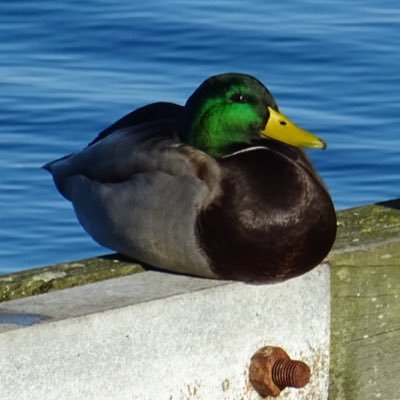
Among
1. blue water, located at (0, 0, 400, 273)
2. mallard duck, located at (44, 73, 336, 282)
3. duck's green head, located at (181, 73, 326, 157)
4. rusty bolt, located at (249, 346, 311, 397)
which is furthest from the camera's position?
blue water, located at (0, 0, 400, 273)

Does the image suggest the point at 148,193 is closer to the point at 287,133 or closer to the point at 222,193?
the point at 222,193

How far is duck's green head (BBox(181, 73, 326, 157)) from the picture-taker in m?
4.69

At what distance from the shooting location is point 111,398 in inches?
153

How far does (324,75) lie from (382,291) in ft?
18.4

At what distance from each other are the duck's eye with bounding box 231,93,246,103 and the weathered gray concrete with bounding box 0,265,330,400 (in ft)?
2.03

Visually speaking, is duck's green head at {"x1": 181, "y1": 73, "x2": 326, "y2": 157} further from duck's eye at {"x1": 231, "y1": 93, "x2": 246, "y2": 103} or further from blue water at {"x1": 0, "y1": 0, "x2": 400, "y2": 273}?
blue water at {"x1": 0, "y1": 0, "x2": 400, "y2": 273}

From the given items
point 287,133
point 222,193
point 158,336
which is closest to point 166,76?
point 287,133

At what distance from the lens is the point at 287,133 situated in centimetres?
464

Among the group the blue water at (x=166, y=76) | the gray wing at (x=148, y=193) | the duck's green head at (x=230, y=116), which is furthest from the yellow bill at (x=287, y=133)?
Result: the blue water at (x=166, y=76)

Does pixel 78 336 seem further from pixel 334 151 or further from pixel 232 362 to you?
pixel 334 151

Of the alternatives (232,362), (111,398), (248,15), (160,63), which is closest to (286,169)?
(232,362)

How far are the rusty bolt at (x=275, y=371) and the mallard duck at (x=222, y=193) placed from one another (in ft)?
0.85

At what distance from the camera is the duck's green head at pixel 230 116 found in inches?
185

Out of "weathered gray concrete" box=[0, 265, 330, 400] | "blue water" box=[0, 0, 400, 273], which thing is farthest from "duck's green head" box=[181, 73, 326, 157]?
"blue water" box=[0, 0, 400, 273]
